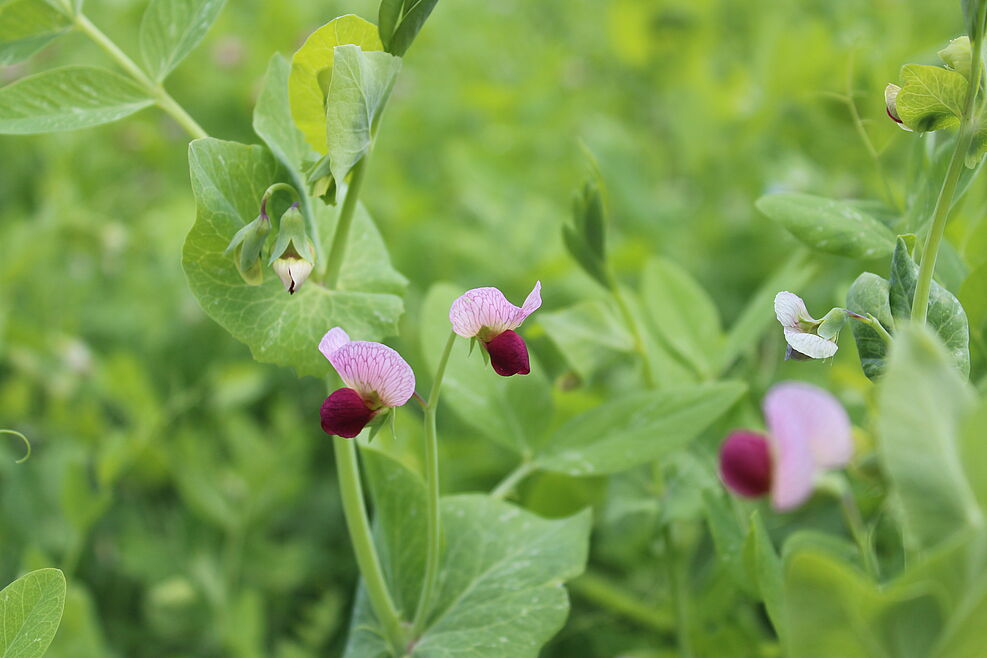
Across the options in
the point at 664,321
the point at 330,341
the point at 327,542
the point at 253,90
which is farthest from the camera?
the point at 253,90

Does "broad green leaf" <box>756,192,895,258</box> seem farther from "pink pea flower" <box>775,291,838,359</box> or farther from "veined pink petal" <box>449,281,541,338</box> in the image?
"veined pink petal" <box>449,281,541,338</box>

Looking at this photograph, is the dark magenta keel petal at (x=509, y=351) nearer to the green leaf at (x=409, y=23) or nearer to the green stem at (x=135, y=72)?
the green leaf at (x=409, y=23)

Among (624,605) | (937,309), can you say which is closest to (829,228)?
(937,309)

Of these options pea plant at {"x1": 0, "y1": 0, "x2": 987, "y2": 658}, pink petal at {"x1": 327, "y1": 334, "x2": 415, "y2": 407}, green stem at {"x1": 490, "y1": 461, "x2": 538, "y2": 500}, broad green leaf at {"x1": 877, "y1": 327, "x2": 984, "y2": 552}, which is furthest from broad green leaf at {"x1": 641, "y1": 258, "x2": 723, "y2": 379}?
broad green leaf at {"x1": 877, "y1": 327, "x2": 984, "y2": 552}

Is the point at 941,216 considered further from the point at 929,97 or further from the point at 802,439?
the point at 802,439

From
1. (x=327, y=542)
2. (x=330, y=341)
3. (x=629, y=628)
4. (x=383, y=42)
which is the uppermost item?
(x=383, y=42)

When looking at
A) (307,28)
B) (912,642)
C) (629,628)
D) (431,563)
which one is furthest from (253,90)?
(912,642)

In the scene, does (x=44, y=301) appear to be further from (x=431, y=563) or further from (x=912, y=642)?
(x=912, y=642)
